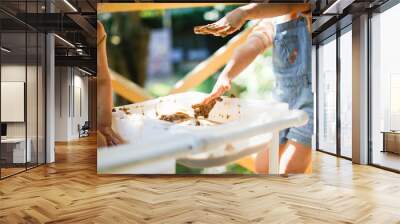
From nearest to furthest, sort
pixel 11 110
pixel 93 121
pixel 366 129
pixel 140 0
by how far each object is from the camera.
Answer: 1. pixel 11 110
2. pixel 140 0
3. pixel 366 129
4. pixel 93 121

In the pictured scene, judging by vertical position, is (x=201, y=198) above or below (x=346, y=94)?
below

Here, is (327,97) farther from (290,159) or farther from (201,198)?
(201,198)

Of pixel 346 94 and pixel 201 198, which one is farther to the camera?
pixel 346 94

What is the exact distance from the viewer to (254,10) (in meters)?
6.20

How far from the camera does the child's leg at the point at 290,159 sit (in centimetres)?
614

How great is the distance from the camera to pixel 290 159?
6238mm

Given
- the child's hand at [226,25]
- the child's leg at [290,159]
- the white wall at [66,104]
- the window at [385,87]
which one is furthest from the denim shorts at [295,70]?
the white wall at [66,104]

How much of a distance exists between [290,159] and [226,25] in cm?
243

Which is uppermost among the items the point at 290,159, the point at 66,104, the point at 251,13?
the point at 251,13

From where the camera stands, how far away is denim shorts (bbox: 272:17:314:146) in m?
6.18

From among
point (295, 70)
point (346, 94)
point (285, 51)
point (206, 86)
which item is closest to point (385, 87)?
point (346, 94)

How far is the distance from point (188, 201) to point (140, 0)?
4342 millimetres

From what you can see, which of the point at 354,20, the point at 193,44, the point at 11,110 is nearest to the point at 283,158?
the point at 193,44

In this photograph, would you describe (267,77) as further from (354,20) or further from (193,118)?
(354,20)
